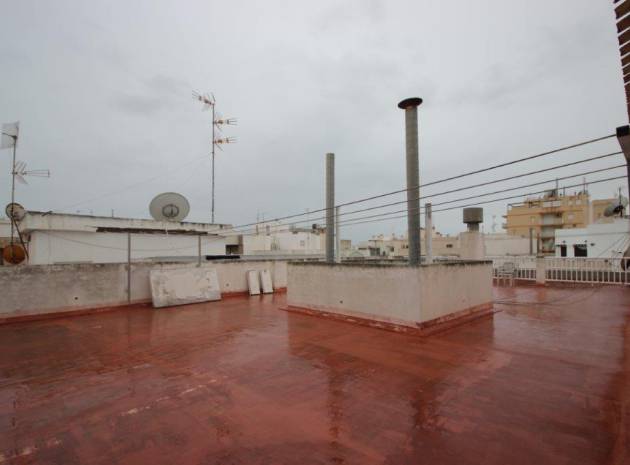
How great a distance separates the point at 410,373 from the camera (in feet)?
15.9

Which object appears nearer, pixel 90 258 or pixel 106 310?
pixel 106 310

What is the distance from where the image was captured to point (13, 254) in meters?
12.2

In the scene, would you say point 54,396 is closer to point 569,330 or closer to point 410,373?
point 410,373

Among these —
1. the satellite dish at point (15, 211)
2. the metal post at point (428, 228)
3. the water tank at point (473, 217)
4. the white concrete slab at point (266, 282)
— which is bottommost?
the white concrete slab at point (266, 282)

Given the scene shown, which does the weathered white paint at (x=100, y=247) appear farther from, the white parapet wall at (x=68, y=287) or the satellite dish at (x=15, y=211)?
the white parapet wall at (x=68, y=287)

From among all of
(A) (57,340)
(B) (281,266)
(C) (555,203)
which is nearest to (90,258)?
(B) (281,266)

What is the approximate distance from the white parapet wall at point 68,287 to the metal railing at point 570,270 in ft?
50.5

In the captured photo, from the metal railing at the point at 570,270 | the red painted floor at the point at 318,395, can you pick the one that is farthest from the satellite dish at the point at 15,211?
the metal railing at the point at 570,270

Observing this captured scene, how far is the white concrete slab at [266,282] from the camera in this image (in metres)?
14.2

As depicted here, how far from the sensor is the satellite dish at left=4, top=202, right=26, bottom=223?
13836mm

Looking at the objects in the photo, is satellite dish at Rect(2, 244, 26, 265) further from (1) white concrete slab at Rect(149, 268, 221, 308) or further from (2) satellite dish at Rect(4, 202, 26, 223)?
(1) white concrete slab at Rect(149, 268, 221, 308)

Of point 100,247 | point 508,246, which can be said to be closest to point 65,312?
point 100,247

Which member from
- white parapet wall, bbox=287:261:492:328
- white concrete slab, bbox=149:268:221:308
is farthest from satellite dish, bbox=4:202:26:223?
white parapet wall, bbox=287:261:492:328

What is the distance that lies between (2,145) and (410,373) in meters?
15.0
